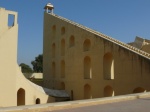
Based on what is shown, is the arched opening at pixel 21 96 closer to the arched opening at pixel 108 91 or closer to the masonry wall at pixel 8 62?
the masonry wall at pixel 8 62

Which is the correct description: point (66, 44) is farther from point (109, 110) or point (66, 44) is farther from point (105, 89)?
point (109, 110)

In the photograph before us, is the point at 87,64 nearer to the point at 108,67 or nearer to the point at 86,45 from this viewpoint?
the point at 86,45

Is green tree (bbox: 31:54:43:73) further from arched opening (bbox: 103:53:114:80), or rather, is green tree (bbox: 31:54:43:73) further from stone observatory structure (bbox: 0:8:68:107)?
stone observatory structure (bbox: 0:8:68:107)

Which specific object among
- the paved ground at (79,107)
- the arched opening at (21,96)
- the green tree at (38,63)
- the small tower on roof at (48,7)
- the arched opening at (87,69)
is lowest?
the arched opening at (21,96)

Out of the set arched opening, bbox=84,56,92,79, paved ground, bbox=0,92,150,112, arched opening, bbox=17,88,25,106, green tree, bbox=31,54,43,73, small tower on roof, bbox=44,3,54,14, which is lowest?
arched opening, bbox=17,88,25,106

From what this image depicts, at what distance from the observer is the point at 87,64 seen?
19906 millimetres

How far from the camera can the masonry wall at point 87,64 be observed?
14180 millimetres

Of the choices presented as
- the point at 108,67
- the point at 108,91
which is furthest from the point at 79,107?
the point at 108,67

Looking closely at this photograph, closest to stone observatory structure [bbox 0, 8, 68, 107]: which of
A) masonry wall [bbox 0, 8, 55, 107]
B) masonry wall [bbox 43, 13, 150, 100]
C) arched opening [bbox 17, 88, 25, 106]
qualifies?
masonry wall [bbox 0, 8, 55, 107]

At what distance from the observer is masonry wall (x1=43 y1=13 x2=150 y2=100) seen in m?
14.2

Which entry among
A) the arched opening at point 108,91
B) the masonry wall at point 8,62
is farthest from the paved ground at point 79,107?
the arched opening at point 108,91

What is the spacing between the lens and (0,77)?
12953 mm

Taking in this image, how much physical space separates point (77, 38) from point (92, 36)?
7.94ft

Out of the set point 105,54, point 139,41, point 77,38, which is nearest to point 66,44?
point 77,38
